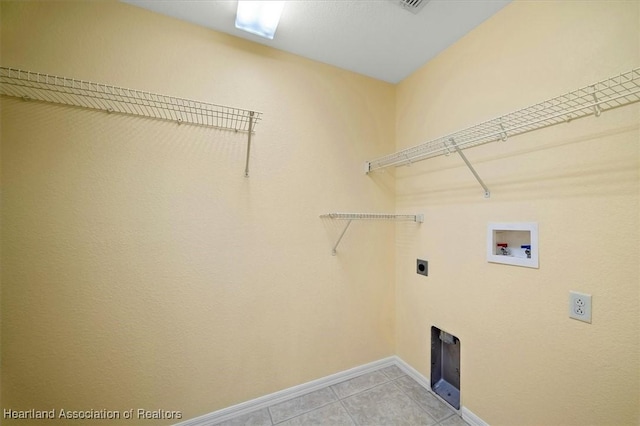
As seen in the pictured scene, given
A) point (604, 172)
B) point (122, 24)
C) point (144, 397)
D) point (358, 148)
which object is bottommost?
point (144, 397)

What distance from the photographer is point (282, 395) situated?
166 cm

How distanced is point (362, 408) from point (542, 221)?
158cm

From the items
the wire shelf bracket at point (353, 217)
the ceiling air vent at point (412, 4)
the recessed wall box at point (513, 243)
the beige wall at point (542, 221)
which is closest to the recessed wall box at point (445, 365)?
the beige wall at point (542, 221)

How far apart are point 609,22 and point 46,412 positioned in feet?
10.6

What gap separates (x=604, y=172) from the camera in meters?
1.01

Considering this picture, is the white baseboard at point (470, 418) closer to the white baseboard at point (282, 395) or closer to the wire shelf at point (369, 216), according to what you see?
the white baseboard at point (282, 395)

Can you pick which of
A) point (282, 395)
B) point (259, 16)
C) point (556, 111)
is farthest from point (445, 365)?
point (259, 16)

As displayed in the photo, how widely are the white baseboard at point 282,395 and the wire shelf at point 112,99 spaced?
6.00 ft

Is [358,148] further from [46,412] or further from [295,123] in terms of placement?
[46,412]

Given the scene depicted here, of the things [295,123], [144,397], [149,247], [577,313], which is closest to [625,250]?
[577,313]

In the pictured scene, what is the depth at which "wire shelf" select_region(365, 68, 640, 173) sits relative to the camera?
933mm

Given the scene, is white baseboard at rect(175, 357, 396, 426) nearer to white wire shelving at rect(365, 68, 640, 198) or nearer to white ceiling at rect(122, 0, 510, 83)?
white wire shelving at rect(365, 68, 640, 198)

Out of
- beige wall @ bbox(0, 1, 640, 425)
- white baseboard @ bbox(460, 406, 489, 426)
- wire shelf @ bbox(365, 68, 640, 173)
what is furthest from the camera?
white baseboard @ bbox(460, 406, 489, 426)

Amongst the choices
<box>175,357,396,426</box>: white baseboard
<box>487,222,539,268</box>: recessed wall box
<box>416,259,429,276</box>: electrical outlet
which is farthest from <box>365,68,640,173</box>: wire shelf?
<box>175,357,396,426</box>: white baseboard
